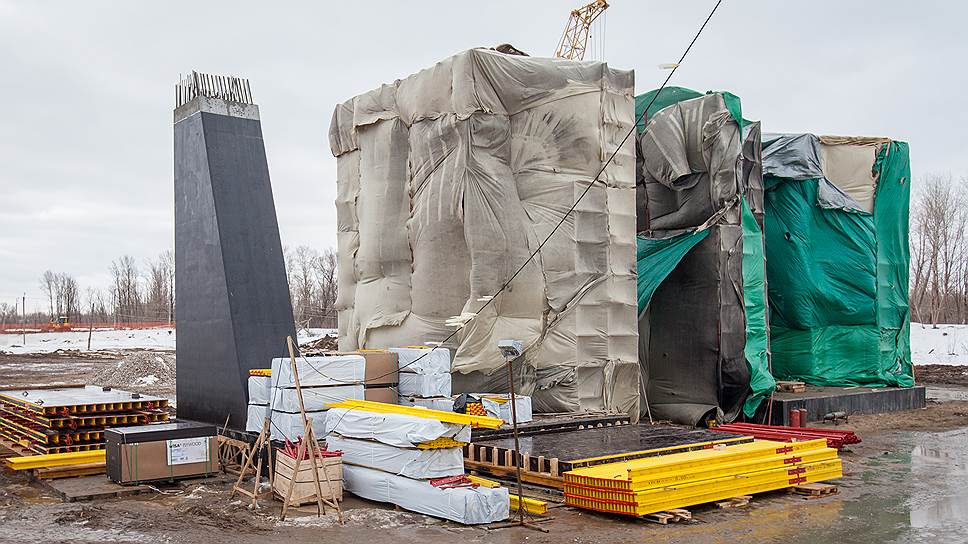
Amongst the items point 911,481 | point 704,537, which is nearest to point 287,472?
point 704,537

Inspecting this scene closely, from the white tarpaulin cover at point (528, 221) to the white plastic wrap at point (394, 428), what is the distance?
212 inches

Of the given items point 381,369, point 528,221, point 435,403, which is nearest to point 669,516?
point 435,403

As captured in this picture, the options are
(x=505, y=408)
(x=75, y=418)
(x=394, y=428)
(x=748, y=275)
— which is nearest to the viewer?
(x=394, y=428)

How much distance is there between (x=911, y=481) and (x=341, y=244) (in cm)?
1354

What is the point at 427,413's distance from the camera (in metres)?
11.0

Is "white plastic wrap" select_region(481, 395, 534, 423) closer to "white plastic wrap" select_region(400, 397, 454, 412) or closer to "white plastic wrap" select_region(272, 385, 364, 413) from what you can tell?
"white plastic wrap" select_region(400, 397, 454, 412)

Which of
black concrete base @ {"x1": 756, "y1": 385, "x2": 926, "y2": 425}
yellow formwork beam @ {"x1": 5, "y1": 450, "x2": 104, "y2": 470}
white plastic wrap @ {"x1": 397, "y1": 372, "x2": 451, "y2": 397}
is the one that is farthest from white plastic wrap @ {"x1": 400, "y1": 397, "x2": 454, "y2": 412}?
black concrete base @ {"x1": 756, "y1": 385, "x2": 926, "y2": 425}

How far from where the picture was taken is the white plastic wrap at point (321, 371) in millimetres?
12477

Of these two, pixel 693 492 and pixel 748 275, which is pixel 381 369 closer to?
pixel 693 492

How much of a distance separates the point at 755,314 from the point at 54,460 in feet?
47.8

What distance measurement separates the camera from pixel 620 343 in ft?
60.2

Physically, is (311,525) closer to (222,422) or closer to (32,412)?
(222,422)

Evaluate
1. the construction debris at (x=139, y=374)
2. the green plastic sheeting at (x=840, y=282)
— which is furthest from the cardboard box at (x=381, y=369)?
the construction debris at (x=139, y=374)

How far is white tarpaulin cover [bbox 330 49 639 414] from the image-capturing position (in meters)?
17.4
